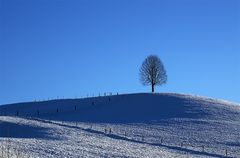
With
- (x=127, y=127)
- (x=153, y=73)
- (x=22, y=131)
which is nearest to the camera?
(x=22, y=131)

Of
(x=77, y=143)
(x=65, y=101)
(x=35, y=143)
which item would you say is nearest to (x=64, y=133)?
(x=77, y=143)

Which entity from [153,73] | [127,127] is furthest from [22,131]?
[153,73]

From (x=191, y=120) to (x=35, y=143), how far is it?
29767 millimetres

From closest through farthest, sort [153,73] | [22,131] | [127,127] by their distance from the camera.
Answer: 1. [22,131]
2. [127,127]
3. [153,73]

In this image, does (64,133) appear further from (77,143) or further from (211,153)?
(211,153)

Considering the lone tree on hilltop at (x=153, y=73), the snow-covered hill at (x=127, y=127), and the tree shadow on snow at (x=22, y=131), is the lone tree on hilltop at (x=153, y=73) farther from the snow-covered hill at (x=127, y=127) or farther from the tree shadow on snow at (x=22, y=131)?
the tree shadow on snow at (x=22, y=131)

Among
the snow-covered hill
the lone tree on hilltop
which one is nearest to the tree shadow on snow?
the snow-covered hill

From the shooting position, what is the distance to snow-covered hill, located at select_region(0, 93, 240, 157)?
1670 inches

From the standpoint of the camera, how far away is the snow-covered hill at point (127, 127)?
42406 mm

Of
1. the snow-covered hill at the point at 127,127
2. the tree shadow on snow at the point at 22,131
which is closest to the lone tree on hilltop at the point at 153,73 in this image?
the snow-covered hill at the point at 127,127

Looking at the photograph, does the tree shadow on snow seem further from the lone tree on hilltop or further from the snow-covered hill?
the lone tree on hilltop

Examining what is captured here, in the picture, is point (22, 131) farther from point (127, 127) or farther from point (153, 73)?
point (153, 73)

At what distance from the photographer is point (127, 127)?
61.8 m

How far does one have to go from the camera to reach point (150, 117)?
70.2 metres
